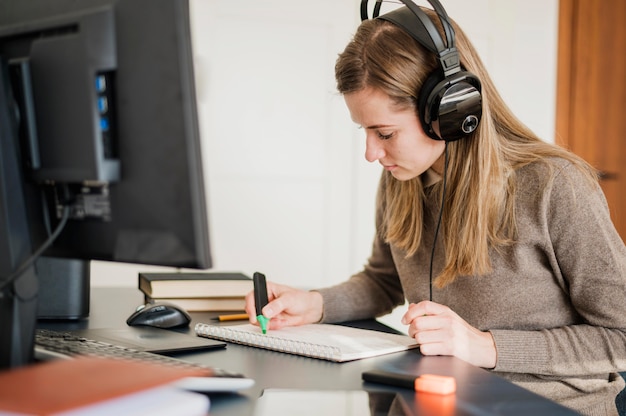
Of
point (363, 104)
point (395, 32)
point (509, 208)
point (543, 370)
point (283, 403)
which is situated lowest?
point (543, 370)

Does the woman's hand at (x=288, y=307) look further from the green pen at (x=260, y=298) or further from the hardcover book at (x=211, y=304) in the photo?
the hardcover book at (x=211, y=304)

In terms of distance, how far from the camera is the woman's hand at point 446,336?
101 cm

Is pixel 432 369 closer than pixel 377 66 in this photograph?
Yes

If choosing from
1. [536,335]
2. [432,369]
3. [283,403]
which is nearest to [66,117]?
[283,403]

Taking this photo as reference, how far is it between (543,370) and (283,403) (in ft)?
1.69

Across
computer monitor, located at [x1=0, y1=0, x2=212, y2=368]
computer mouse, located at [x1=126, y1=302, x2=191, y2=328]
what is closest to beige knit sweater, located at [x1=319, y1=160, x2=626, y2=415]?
computer mouse, located at [x1=126, y1=302, x2=191, y2=328]

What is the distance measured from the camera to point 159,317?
120 centimetres

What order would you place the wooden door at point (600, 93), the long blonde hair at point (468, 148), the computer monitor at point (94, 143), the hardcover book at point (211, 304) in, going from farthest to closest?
the wooden door at point (600, 93)
the hardcover book at point (211, 304)
the long blonde hair at point (468, 148)
the computer monitor at point (94, 143)

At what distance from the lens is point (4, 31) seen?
0.82 meters

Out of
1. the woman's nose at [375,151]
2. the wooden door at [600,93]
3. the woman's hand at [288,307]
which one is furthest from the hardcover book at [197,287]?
the wooden door at [600,93]

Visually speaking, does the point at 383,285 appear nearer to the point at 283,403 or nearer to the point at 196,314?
the point at 196,314

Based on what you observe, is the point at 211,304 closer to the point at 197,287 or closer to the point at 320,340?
the point at 197,287

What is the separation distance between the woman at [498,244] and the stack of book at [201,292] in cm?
14

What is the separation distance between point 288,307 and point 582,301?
1.50 ft
